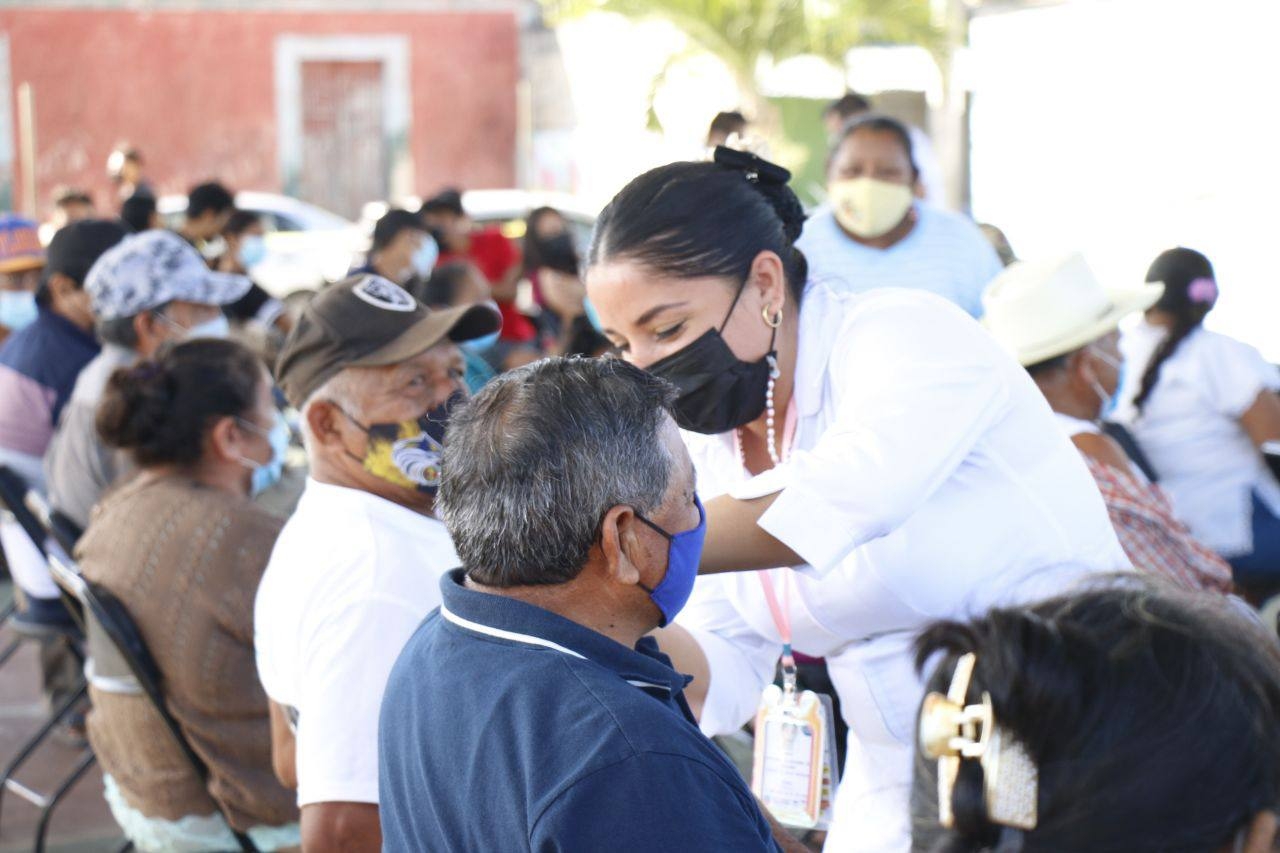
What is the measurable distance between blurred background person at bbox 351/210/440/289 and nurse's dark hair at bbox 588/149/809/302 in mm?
4950

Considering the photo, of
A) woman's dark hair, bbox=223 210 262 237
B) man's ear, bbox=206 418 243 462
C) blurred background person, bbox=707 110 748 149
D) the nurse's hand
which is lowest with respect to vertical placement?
woman's dark hair, bbox=223 210 262 237

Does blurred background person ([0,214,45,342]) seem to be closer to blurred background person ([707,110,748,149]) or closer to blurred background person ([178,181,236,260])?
blurred background person ([178,181,236,260])

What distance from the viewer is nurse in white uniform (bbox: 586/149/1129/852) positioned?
1.82m

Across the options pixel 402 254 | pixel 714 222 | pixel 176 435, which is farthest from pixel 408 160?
pixel 714 222

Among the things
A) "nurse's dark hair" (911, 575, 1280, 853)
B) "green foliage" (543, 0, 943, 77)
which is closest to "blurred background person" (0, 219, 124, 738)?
"nurse's dark hair" (911, 575, 1280, 853)

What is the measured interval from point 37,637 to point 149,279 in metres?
1.19

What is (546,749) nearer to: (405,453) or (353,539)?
(353,539)

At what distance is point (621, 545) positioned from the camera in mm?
1552

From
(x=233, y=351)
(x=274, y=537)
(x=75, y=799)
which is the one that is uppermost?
(x=233, y=351)

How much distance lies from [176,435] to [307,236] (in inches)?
421

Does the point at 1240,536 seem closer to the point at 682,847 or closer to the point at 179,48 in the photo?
the point at 682,847

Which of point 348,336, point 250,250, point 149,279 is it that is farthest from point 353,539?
point 250,250

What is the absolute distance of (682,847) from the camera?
134 centimetres

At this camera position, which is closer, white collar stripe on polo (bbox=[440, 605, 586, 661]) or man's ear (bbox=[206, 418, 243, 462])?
white collar stripe on polo (bbox=[440, 605, 586, 661])
